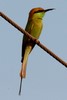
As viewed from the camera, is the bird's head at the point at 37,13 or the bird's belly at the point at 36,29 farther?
the bird's belly at the point at 36,29

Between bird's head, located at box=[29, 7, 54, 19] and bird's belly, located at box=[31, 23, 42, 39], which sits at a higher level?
bird's head, located at box=[29, 7, 54, 19]

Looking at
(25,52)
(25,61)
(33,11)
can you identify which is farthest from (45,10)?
(25,61)

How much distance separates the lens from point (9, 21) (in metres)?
1.29

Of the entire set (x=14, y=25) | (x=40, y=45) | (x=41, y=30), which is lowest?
(x=41, y=30)

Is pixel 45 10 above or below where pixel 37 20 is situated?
above

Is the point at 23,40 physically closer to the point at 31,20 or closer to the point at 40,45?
the point at 31,20

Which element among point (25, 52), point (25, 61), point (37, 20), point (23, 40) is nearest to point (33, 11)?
point (37, 20)

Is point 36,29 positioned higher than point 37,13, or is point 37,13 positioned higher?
point 37,13

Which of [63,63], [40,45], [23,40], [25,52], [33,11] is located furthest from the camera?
[33,11]

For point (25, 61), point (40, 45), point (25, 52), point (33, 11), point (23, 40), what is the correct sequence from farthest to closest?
point (33, 11) < point (23, 40) < point (25, 52) < point (25, 61) < point (40, 45)

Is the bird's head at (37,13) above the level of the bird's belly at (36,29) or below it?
above

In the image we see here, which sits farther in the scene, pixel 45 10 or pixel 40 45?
pixel 45 10

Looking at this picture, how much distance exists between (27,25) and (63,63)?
2.09 m

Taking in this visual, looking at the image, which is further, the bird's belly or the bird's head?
the bird's belly
